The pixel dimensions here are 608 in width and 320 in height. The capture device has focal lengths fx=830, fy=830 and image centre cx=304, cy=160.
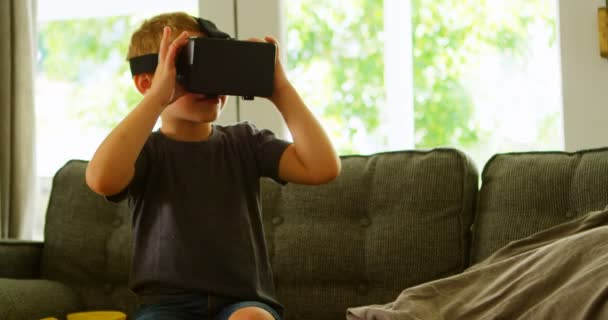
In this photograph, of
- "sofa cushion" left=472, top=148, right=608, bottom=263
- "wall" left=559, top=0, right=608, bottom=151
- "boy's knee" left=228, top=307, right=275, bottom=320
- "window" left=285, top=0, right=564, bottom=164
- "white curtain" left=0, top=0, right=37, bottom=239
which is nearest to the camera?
"boy's knee" left=228, top=307, right=275, bottom=320

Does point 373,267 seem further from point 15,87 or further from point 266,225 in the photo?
point 15,87

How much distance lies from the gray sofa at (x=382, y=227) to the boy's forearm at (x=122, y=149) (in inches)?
21.4

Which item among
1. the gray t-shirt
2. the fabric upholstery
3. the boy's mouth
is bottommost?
the fabric upholstery

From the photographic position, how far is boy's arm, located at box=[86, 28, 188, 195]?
146cm

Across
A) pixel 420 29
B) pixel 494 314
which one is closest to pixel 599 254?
pixel 494 314

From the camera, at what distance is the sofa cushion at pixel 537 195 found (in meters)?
1.80

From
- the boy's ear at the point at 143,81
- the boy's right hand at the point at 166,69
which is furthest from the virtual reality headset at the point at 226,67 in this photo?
the boy's ear at the point at 143,81

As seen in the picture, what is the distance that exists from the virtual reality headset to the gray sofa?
572 mm

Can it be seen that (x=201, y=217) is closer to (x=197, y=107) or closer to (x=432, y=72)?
(x=197, y=107)

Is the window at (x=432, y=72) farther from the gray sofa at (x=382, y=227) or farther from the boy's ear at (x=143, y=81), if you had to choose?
the boy's ear at (x=143, y=81)

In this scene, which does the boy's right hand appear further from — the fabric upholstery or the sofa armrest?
the sofa armrest

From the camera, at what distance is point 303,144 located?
Result: 5.15 feet

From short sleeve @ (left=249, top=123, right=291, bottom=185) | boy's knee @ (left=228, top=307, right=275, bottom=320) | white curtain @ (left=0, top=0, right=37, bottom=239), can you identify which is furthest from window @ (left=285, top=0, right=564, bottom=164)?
boy's knee @ (left=228, top=307, right=275, bottom=320)

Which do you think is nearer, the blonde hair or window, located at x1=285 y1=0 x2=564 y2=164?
the blonde hair
